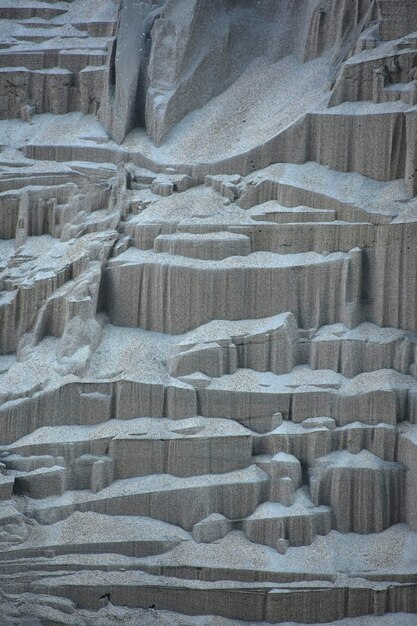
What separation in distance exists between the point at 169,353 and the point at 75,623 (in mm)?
6861

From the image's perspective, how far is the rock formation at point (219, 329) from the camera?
91.8ft

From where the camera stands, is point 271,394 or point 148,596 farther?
point 271,394

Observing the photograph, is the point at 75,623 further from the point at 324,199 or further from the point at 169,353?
the point at 324,199

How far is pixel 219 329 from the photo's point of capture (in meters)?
30.8

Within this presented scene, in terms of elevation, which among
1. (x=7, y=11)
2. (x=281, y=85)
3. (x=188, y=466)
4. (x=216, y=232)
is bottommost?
(x=188, y=466)

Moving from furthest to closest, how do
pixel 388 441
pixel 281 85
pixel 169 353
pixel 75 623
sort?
1. pixel 281 85
2. pixel 169 353
3. pixel 388 441
4. pixel 75 623

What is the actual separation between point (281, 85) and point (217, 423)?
33.9ft

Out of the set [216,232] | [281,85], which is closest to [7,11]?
[281,85]

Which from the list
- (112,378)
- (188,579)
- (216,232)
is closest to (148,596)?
(188,579)

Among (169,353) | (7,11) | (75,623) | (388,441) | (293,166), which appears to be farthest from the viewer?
(7,11)

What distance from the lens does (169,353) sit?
101 feet

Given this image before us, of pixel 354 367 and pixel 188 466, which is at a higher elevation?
pixel 354 367

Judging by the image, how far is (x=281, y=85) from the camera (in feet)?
116

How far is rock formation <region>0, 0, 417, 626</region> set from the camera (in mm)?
27969
